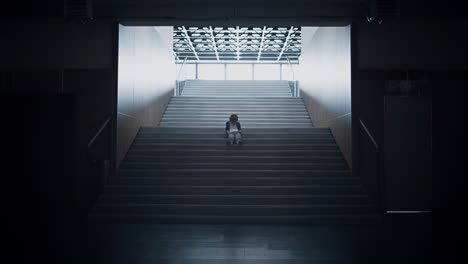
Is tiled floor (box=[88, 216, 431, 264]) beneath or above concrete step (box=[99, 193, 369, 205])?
beneath

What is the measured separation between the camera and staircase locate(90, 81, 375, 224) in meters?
8.57

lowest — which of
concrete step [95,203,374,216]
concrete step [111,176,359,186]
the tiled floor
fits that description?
the tiled floor

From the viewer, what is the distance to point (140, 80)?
12008mm

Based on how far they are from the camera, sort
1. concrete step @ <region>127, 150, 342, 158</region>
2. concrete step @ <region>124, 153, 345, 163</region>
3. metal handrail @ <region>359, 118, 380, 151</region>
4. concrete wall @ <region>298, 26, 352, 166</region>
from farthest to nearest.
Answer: concrete step @ <region>127, 150, 342, 158</region> → concrete step @ <region>124, 153, 345, 163</region> → concrete wall @ <region>298, 26, 352, 166</region> → metal handrail @ <region>359, 118, 380, 151</region>

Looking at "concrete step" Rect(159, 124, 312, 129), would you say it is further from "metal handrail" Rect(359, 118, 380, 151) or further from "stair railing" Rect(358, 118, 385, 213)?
"stair railing" Rect(358, 118, 385, 213)

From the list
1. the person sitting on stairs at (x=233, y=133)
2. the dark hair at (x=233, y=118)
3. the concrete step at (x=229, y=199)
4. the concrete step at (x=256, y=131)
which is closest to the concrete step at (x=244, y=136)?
the concrete step at (x=256, y=131)

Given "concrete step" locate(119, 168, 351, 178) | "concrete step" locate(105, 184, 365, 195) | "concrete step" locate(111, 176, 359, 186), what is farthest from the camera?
"concrete step" locate(119, 168, 351, 178)

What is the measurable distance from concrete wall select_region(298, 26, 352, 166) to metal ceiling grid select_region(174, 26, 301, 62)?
17.3 ft

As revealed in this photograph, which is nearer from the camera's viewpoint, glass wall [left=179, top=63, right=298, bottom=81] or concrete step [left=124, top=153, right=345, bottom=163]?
concrete step [left=124, top=153, right=345, bottom=163]

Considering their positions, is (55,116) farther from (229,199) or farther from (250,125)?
(250,125)

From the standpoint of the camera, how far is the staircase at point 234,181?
28.1 ft

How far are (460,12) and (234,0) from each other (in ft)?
14.3

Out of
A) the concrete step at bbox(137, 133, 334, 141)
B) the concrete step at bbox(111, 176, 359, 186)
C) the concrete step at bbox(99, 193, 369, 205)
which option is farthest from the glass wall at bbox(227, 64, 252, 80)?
the concrete step at bbox(99, 193, 369, 205)

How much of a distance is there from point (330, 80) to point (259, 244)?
648cm
